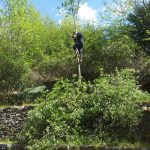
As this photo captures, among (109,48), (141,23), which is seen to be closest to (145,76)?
(109,48)

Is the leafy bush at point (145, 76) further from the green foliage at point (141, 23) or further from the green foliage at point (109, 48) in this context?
the green foliage at point (141, 23)

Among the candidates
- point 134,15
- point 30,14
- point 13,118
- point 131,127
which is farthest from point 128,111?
point 30,14

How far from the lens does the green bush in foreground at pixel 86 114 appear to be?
17.9 meters

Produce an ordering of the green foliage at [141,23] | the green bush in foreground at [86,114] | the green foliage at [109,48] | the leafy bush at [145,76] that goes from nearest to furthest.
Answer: the green bush in foreground at [86,114] < the leafy bush at [145,76] < the green foliage at [109,48] < the green foliage at [141,23]

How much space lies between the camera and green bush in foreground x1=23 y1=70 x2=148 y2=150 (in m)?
17.9

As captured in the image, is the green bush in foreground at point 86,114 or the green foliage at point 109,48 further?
the green foliage at point 109,48

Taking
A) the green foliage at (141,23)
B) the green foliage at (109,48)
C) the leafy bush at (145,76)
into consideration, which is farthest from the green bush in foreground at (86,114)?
the green foliage at (141,23)

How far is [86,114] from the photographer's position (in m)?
18.7

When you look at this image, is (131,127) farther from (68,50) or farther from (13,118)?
(68,50)

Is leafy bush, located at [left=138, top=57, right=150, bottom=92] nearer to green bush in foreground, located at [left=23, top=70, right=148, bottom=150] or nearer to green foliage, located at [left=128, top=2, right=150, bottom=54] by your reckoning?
green foliage, located at [left=128, top=2, right=150, bottom=54]

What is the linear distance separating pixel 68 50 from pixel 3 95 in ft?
16.9

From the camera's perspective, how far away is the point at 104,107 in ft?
60.1

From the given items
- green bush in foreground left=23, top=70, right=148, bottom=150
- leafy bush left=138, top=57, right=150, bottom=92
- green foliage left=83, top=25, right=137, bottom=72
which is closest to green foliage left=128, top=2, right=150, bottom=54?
green foliage left=83, top=25, right=137, bottom=72

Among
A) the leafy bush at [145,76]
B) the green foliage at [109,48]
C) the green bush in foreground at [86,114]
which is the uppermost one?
the green foliage at [109,48]
